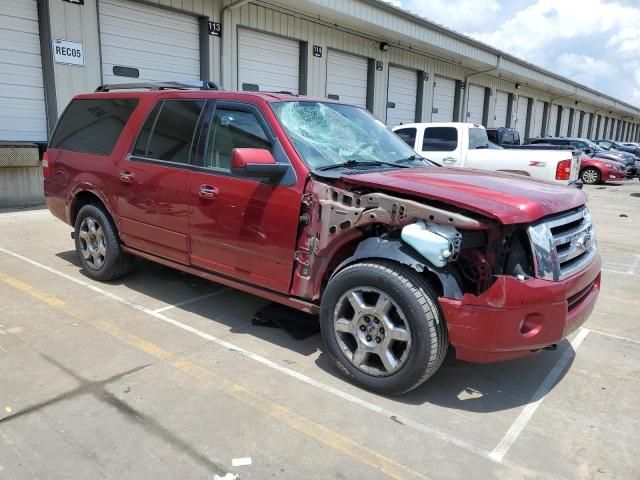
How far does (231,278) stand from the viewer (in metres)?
4.30

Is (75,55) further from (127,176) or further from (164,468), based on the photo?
(164,468)

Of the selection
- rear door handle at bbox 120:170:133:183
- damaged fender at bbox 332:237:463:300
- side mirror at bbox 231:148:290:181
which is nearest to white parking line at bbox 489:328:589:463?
damaged fender at bbox 332:237:463:300

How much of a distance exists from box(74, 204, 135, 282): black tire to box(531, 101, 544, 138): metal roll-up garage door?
3411 centimetres

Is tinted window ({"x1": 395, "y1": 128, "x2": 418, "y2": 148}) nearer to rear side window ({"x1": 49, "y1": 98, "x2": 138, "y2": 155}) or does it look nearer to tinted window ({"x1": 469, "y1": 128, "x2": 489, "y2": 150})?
tinted window ({"x1": 469, "y1": 128, "x2": 489, "y2": 150})

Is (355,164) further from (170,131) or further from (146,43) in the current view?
(146,43)

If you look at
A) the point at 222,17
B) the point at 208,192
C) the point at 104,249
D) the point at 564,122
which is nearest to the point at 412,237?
the point at 208,192

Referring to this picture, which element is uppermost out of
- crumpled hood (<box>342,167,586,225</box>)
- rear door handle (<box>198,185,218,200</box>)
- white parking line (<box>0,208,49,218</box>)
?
crumpled hood (<box>342,167,586,225</box>)

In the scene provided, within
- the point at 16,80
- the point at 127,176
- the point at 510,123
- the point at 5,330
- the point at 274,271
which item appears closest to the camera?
the point at 274,271

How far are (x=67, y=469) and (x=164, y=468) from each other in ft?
1.55

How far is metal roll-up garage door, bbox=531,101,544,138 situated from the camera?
3484cm

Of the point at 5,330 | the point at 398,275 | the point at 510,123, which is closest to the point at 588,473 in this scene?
the point at 398,275

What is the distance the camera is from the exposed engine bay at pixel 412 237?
3043mm

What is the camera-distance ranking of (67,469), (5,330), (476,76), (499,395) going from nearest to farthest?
(67,469) → (499,395) → (5,330) → (476,76)

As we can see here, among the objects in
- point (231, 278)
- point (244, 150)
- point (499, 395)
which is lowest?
point (499, 395)
